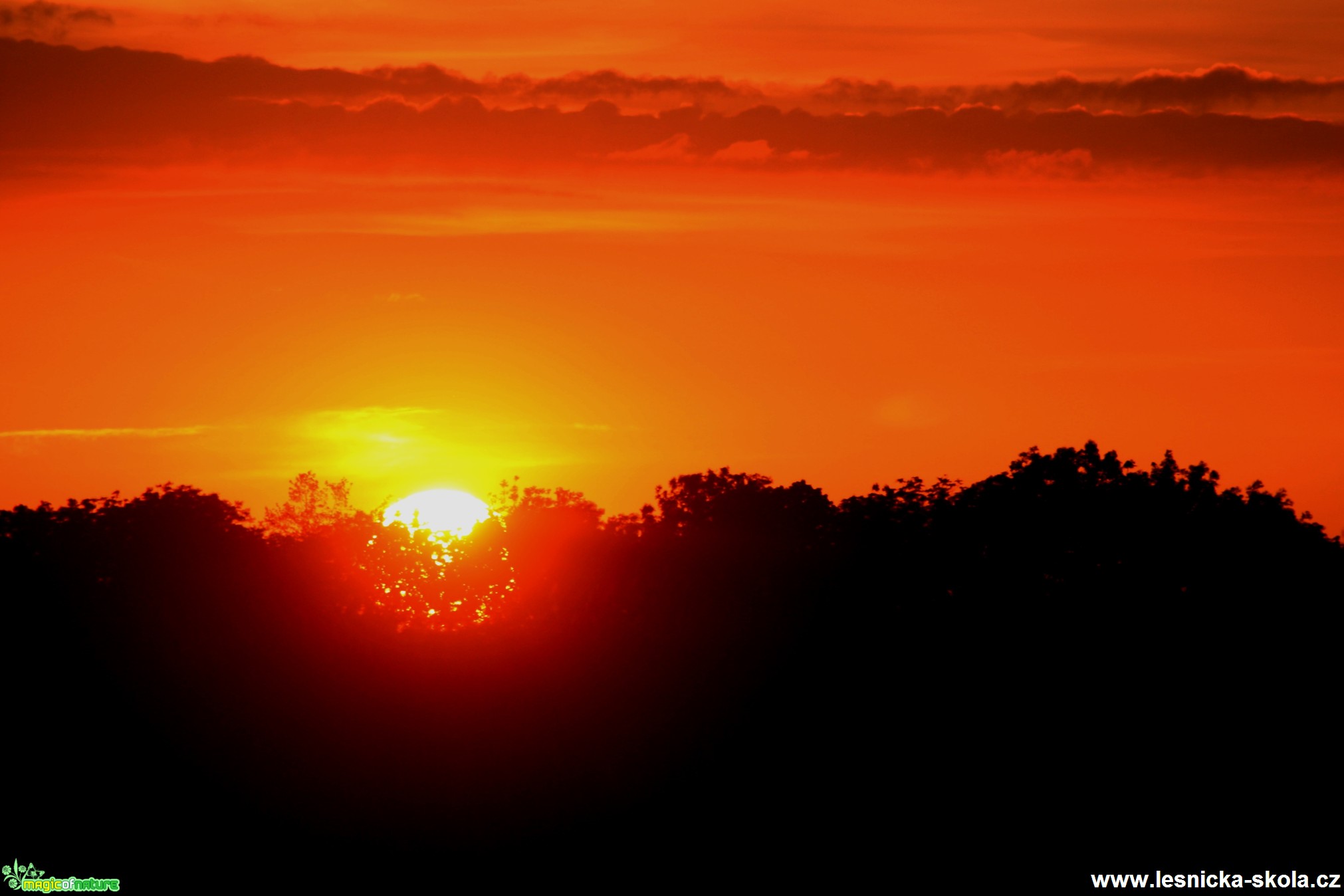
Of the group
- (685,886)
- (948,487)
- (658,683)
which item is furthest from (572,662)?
(948,487)

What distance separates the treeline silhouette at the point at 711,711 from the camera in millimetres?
53219

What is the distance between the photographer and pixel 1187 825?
5334 centimetres

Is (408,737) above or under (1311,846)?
above

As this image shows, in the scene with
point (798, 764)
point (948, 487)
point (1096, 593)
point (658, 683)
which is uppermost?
point (948, 487)

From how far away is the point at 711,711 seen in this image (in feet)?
198

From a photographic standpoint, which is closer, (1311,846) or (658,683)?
(1311,846)

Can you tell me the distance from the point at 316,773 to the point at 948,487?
4406 centimetres

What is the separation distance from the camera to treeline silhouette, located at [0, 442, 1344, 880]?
53.2 m

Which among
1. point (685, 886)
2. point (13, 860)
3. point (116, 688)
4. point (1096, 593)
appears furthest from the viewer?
point (1096, 593)

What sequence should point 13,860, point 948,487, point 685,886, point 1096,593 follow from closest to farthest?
point 13,860 → point 685,886 → point 1096,593 → point 948,487

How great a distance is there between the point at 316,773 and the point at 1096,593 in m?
33.3

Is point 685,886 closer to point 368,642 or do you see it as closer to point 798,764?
point 798,764

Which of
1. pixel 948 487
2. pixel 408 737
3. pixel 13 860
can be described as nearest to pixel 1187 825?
pixel 408 737

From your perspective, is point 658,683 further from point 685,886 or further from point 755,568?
point 755,568
